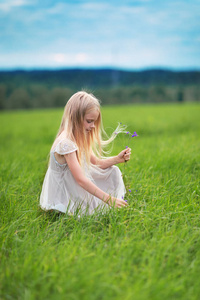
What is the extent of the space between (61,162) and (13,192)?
733 mm

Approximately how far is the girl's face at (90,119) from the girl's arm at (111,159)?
1.15 feet

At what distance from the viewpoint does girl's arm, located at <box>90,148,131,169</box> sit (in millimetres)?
2338

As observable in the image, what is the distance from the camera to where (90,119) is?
2227 millimetres

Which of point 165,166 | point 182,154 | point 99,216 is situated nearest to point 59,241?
point 99,216

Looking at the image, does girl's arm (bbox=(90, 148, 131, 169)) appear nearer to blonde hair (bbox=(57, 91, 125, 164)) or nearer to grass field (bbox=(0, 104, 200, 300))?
grass field (bbox=(0, 104, 200, 300))

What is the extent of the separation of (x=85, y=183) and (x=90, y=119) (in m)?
0.54

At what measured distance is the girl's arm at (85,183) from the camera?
6.78 ft

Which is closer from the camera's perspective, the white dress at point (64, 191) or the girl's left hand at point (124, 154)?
the white dress at point (64, 191)

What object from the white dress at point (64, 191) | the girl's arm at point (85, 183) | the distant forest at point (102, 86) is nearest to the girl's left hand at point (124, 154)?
the white dress at point (64, 191)

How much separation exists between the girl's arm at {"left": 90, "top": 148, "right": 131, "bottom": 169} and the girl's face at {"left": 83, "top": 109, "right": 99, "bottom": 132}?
349 mm

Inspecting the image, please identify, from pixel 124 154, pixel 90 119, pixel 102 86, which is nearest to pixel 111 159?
pixel 124 154

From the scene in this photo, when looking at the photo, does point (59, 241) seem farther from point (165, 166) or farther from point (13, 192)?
point (165, 166)

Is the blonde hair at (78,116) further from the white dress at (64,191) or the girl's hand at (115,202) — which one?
the girl's hand at (115,202)

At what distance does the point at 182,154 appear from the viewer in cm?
356
